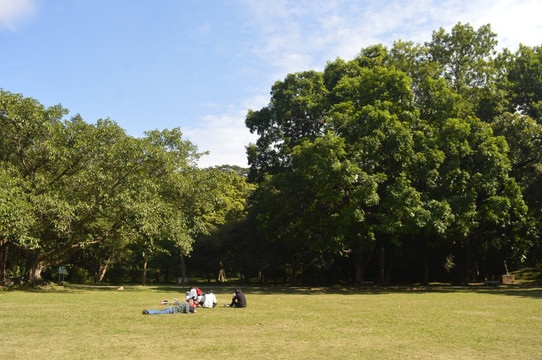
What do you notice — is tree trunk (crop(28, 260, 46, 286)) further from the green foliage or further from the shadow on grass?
the green foliage

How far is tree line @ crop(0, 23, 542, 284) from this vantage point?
2434cm

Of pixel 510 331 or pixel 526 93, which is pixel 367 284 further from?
pixel 510 331

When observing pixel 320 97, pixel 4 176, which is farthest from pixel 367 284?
pixel 4 176

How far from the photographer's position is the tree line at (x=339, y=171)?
24.3 m

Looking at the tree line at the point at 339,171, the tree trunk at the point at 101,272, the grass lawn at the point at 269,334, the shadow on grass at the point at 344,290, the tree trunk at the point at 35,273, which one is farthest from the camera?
the tree trunk at the point at 101,272

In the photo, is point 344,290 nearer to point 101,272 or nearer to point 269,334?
point 269,334

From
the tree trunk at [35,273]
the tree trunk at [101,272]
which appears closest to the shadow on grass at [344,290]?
the tree trunk at [35,273]

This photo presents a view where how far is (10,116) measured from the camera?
22.8 m

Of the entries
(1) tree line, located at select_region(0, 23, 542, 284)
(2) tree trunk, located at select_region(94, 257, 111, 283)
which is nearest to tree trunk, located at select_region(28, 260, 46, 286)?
(1) tree line, located at select_region(0, 23, 542, 284)

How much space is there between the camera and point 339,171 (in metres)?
26.1

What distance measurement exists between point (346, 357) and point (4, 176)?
20101mm

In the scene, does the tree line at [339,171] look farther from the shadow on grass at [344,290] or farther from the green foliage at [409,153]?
the shadow on grass at [344,290]

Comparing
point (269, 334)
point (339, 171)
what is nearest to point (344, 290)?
point (339, 171)

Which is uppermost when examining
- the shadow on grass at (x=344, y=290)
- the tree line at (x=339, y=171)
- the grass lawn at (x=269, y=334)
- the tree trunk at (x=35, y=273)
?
the tree line at (x=339, y=171)
